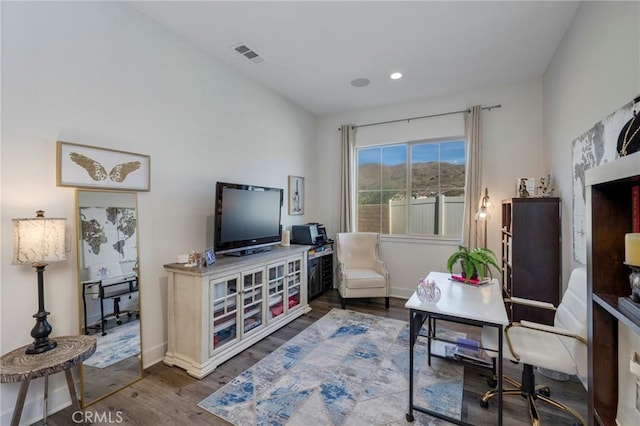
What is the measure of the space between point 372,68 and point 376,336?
3.03 m

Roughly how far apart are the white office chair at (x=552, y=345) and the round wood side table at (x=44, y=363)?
2.54 metres

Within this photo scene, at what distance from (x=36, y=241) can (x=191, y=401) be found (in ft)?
4.67

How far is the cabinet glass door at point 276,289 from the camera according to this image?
3.11 m

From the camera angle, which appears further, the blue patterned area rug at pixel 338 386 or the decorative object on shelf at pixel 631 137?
the blue patterned area rug at pixel 338 386

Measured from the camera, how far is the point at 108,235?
209cm

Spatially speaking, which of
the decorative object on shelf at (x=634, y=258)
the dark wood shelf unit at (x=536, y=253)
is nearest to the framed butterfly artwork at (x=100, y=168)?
the decorative object on shelf at (x=634, y=258)

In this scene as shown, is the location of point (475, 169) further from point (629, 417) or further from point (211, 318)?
point (211, 318)

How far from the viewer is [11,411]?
1.68 metres

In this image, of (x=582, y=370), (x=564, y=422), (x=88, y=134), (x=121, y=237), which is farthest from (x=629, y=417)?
(x=88, y=134)

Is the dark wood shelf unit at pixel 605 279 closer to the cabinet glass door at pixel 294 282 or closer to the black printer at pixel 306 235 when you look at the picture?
the cabinet glass door at pixel 294 282

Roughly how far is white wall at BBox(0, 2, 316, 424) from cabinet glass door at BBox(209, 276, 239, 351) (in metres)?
0.52

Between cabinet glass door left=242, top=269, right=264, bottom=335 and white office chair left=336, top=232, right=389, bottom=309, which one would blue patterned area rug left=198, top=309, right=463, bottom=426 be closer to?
cabinet glass door left=242, top=269, right=264, bottom=335

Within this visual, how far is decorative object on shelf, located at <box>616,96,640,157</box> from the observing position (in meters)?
1.34

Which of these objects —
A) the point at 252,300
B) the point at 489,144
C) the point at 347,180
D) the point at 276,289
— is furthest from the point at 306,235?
the point at 489,144
